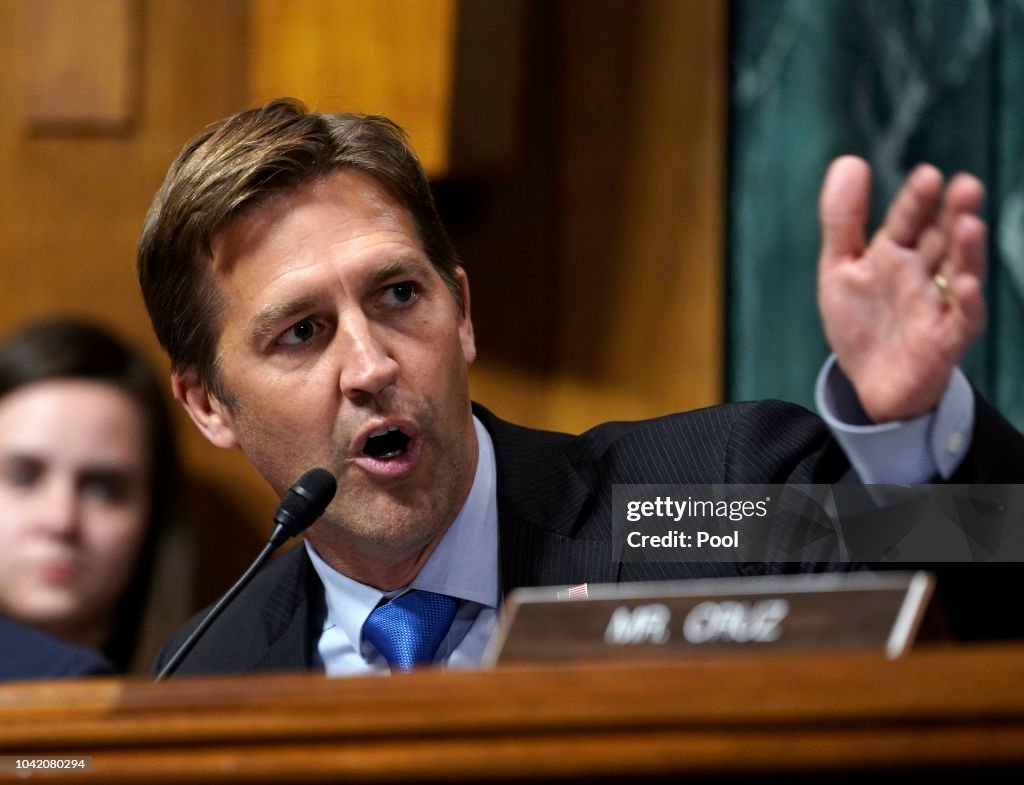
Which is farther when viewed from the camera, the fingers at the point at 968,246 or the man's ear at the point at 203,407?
the man's ear at the point at 203,407

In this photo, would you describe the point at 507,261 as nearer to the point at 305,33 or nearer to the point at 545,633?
the point at 305,33

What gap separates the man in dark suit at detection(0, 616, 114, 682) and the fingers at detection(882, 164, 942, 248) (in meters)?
1.24

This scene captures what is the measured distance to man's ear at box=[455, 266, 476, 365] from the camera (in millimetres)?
1684

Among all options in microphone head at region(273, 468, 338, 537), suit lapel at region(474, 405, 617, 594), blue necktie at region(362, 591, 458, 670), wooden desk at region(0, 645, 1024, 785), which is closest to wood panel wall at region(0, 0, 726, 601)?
suit lapel at region(474, 405, 617, 594)

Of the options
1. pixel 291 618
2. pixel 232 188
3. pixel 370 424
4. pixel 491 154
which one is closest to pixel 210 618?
pixel 370 424

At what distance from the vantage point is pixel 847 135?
7.57 feet

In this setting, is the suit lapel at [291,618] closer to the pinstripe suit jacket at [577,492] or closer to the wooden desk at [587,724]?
the pinstripe suit jacket at [577,492]

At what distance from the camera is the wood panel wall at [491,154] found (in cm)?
233

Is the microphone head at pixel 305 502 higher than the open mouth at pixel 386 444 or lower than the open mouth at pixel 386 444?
higher

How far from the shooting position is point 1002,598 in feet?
3.55

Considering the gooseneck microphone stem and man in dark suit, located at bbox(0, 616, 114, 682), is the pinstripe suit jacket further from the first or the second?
the gooseneck microphone stem

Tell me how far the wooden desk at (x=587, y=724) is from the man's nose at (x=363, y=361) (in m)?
0.71

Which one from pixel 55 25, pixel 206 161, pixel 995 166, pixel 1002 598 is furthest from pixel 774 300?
pixel 55 25

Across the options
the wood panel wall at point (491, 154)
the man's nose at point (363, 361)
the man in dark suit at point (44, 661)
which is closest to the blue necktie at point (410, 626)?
the man's nose at point (363, 361)
